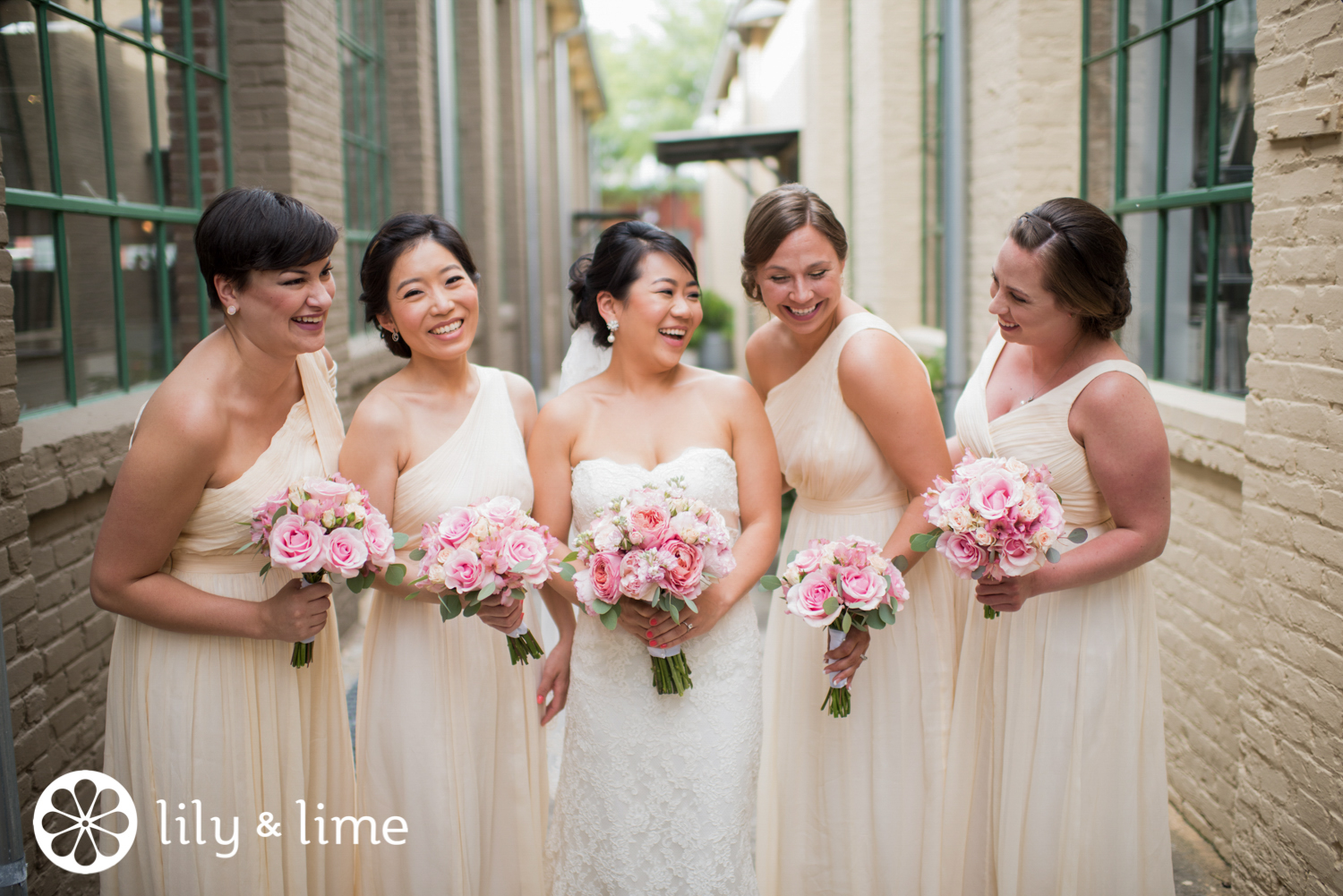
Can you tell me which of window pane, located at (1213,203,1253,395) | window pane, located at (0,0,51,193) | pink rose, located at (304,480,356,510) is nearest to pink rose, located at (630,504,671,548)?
pink rose, located at (304,480,356,510)

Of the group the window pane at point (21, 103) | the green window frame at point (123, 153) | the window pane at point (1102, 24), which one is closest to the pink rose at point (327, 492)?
the green window frame at point (123, 153)

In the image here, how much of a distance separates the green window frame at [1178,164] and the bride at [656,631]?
98.4 inches

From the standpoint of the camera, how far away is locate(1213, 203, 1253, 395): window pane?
4215 mm

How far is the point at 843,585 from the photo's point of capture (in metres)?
2.62

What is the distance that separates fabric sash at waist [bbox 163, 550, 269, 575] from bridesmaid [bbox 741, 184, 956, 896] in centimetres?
168

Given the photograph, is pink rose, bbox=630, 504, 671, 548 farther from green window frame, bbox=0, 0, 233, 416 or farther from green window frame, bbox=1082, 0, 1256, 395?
green window frame, bbox=1082, 0, 1256, 395

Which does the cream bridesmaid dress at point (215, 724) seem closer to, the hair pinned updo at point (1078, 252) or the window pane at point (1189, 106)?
the hair pinned updo at point (1078, 252)

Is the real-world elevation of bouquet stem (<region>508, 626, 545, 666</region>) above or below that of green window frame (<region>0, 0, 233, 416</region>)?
below

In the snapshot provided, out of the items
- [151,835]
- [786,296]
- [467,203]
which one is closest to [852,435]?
[786,296]

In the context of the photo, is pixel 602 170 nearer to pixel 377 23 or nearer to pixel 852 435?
pixel 377 23

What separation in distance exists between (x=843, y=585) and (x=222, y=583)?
172 cm

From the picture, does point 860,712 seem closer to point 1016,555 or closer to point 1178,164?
point 1016,555

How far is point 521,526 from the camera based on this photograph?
2.58 metres

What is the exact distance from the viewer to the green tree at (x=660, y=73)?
1829 inches
